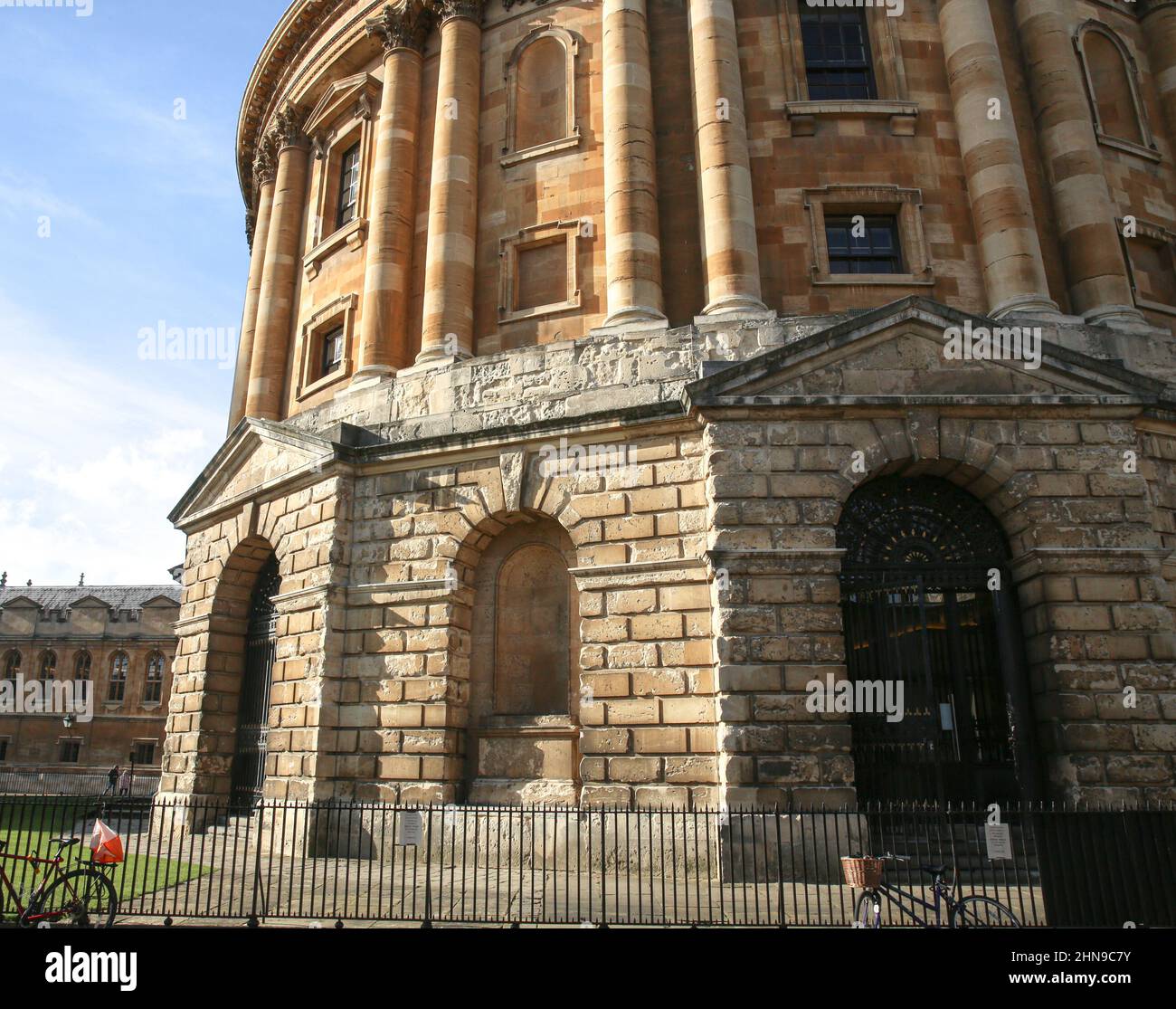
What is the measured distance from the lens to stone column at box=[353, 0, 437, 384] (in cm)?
1848

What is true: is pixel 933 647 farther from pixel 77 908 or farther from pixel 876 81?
pixel 876 81

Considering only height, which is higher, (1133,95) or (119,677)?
(1133,95)

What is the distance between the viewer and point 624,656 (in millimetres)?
13273

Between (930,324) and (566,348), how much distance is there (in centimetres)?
609

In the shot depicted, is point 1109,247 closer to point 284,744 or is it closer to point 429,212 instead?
point 429,212

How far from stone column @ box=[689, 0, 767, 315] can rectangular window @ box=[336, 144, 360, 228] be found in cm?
885

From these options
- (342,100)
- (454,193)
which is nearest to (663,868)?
(454,193)

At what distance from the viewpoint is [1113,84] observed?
19031 millimetres

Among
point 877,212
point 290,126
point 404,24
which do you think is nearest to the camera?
point 877,212

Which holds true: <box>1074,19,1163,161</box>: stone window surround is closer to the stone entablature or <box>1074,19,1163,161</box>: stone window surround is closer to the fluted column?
the stone entablature

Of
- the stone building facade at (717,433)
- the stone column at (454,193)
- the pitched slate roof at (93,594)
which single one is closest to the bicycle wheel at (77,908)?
the stone building facade at (717,433)

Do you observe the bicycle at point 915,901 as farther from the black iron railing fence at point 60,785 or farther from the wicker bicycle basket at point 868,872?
the black iron railing fence at point 60,785

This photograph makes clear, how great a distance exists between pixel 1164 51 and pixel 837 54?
25.1 feet

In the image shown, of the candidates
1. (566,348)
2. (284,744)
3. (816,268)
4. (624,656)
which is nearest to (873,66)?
(816,268)
